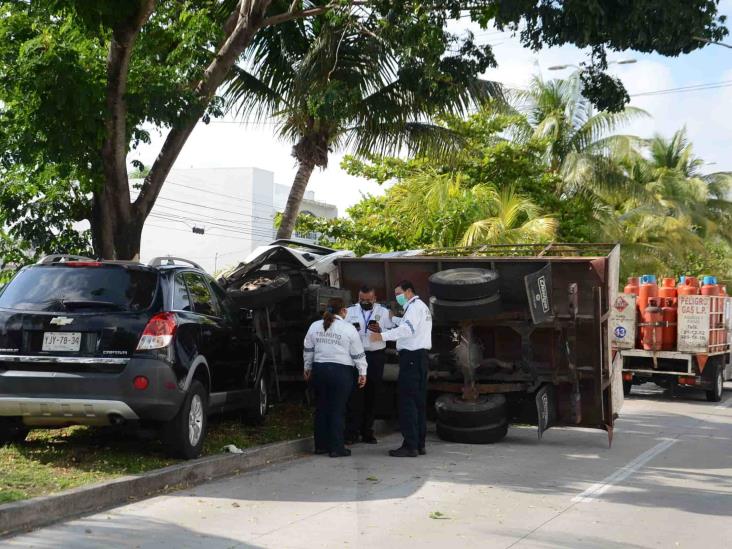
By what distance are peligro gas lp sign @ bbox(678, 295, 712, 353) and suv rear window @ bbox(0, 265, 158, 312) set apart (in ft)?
44.5

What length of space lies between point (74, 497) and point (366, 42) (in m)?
10.8

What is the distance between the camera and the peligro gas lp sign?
1953 cm

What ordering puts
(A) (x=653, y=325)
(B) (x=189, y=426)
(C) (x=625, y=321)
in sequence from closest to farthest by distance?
1. (B) (x=189, y=426)
2. (A) (x=653, y=325)
3. (C) (x=625, y=321)

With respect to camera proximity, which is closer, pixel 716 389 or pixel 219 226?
pixel 716 389

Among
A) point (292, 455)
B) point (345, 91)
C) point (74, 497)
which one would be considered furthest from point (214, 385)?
point (345, 91)

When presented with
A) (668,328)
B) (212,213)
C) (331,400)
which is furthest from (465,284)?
(212,213)

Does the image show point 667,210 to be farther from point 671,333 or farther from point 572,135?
point 671,333

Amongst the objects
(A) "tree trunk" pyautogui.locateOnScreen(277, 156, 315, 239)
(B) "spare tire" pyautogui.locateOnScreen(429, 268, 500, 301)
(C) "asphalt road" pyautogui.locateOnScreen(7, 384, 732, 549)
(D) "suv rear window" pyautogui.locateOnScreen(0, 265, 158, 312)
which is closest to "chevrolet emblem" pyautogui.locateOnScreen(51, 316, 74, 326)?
(D) "suv rear window" pyautogui.locateOnScreen(0, 265, 158, 312)

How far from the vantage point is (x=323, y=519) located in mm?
7383

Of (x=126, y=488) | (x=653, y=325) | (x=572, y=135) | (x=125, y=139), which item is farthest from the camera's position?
(x=572, y=135)

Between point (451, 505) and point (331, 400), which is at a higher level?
point (331, 400)

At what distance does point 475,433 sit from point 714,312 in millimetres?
10046

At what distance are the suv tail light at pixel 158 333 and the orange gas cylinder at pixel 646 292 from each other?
13.4 m

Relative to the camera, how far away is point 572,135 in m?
33.6
